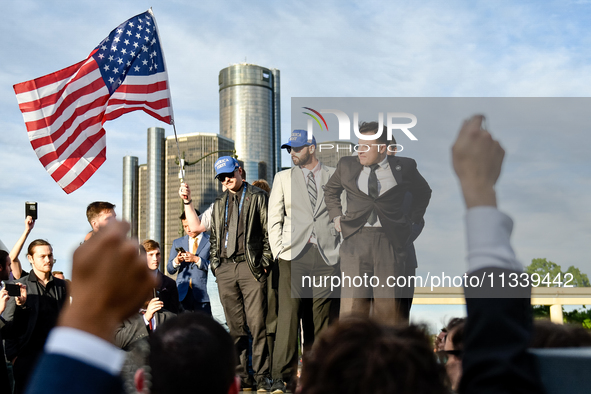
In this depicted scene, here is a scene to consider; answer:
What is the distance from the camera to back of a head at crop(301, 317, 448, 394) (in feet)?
3.45

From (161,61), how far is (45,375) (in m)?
8.01

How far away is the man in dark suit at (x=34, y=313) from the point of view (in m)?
6.02

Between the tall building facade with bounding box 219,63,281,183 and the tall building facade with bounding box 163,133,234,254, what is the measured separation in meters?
52.8

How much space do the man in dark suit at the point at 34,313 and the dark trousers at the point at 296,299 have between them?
8.07 ft

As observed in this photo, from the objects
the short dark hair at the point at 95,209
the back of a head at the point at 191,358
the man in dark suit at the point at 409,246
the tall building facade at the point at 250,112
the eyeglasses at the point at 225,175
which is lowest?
the back of a head at the point at 191,358

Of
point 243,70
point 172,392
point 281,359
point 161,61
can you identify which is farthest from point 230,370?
point 243,70

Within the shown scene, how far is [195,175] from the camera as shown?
7706 centimetres

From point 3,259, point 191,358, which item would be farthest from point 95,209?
point 191,358

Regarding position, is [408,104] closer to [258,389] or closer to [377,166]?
[377,166]

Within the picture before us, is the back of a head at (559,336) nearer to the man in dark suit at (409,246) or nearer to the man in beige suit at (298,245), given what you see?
the man in dark suit at (409,246)

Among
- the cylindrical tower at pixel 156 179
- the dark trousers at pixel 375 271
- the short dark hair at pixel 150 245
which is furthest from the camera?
the cylindrical tower at pixel 156 179

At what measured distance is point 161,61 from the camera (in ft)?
27.6

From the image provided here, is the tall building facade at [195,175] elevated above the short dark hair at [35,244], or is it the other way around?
the tall building facade at [195,175]

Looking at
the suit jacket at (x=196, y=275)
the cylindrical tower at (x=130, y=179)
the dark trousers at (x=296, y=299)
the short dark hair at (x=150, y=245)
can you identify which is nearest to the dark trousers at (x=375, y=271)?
the dark trousers at (x=296, y=299)
